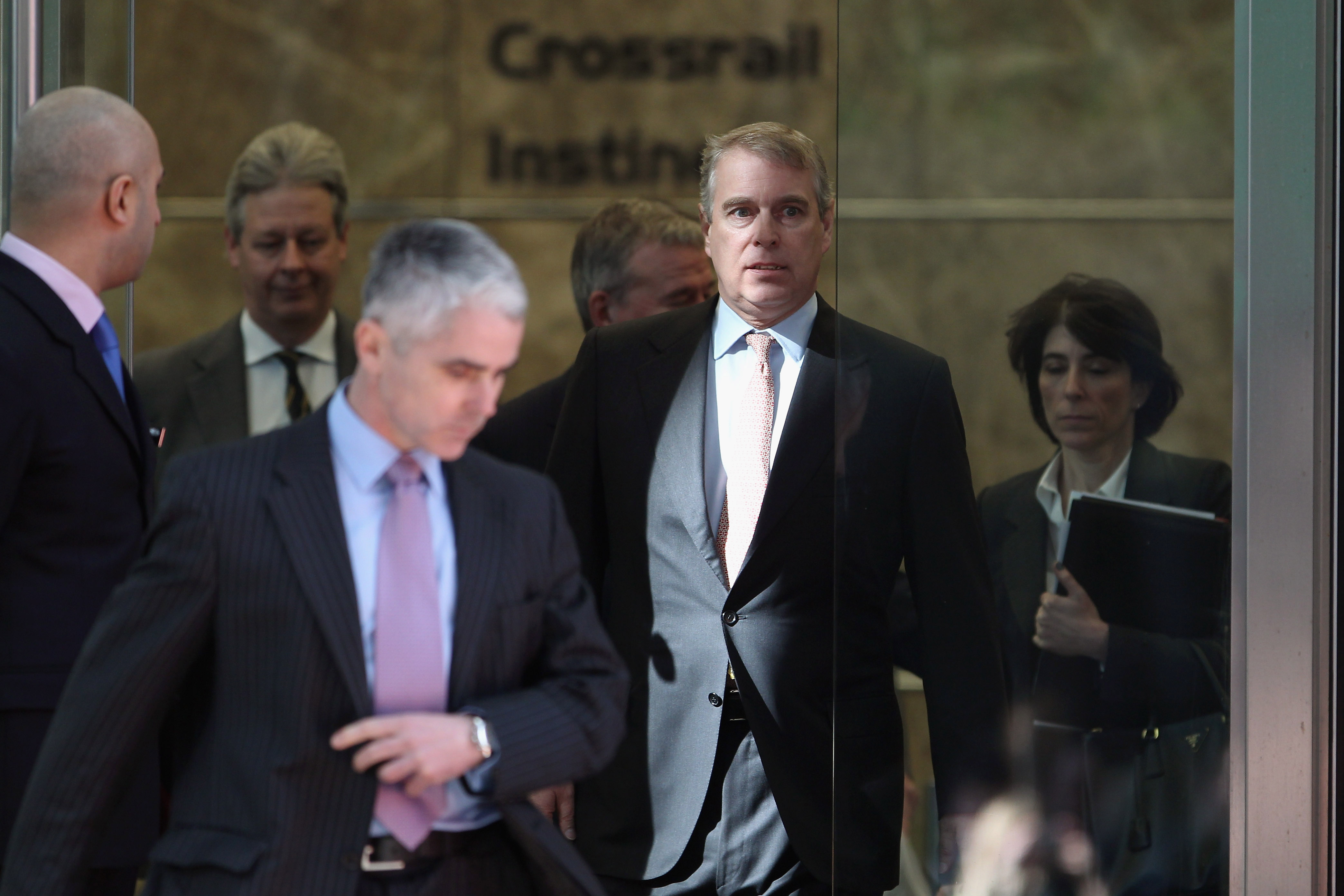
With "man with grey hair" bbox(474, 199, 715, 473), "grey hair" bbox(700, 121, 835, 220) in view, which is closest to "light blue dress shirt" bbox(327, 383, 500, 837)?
"grey hair" bbox(700, 121, 835, 220)

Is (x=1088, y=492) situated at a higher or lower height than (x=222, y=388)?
lower

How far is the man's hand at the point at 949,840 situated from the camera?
2693 mm

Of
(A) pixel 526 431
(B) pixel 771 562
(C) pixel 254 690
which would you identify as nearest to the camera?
(C) pixel 254 690

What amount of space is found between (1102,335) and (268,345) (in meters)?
2.27

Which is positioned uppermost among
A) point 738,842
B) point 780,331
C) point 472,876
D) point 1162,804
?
point 780,331

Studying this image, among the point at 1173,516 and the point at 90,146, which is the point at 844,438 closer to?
the point at 1173,516

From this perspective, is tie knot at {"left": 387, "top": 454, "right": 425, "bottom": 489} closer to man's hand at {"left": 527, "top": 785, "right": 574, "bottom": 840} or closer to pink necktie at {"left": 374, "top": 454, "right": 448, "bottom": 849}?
pink necktie at {"left": 374, "top": 454, "right": 448, "bottom": 849}

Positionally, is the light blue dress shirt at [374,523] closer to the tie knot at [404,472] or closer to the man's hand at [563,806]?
the tie knot at [404,472]

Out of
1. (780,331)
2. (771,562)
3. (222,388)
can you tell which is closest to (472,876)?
(771,562)

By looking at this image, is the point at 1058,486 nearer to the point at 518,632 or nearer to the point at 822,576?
the point at 822,576

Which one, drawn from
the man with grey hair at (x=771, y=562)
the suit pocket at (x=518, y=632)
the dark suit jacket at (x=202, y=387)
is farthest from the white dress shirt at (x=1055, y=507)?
the dark suit jacket at (x=202, y=387)

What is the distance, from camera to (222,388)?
3.84 m

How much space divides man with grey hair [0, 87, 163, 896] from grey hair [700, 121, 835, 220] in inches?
43.0

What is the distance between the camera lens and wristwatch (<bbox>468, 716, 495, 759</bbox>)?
1.58 meters
